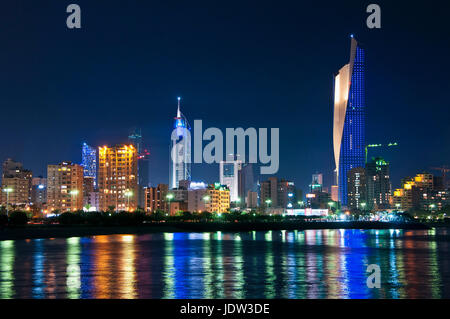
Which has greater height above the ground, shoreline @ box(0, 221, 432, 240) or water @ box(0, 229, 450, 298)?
water @ box(0, 229, 450, 298)

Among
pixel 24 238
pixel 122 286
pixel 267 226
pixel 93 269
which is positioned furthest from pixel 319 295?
pixel 267 226

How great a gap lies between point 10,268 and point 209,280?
13.7 meters

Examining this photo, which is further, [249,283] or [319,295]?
[249,283]

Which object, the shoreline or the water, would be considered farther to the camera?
the shoreline

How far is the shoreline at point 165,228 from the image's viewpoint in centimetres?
8437

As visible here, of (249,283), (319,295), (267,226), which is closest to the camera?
(319,295)

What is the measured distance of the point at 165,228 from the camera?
119 m

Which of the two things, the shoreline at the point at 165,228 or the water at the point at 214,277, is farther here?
the shoreline at the point at 165,228

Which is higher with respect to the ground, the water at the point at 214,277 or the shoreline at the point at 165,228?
the water at the point at 214,277

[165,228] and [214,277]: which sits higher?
[214,277]

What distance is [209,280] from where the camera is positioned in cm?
2909

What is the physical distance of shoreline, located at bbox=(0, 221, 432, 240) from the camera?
277ft

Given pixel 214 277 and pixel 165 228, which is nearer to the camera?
pixel 214 277
